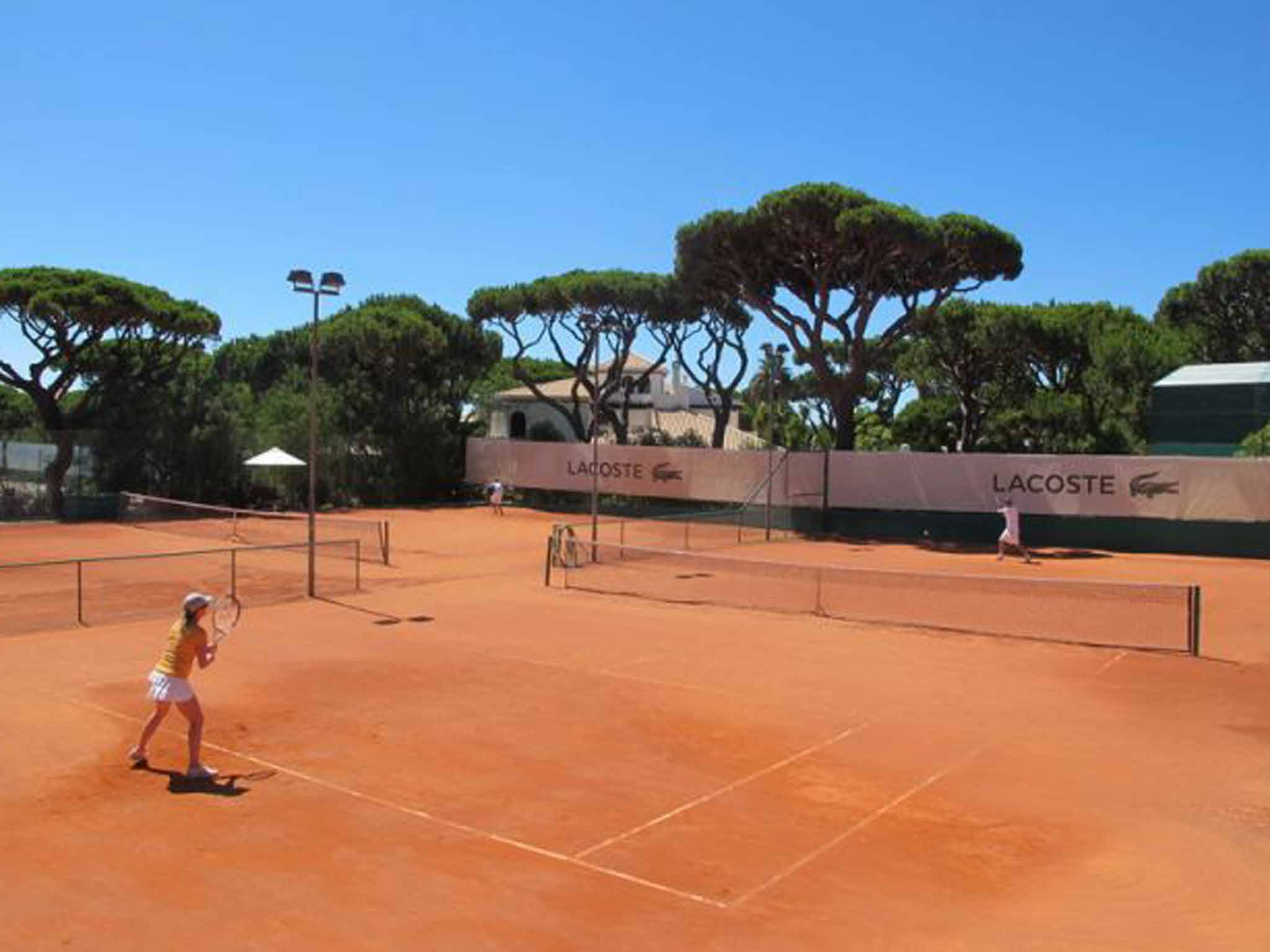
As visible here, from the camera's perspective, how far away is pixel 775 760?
34.3ft

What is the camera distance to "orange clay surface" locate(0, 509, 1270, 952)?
6.76 meters

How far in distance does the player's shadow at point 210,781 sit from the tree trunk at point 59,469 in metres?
32.5

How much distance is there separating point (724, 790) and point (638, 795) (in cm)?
76

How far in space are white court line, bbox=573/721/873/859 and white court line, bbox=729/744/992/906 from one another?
1230 millimetres

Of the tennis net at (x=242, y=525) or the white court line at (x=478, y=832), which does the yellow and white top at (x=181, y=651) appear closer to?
the white court line at (x=478, y=832)

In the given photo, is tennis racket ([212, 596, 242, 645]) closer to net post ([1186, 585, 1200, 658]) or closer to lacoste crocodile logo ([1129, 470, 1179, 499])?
net post ([1186, 585, 1200, 658])

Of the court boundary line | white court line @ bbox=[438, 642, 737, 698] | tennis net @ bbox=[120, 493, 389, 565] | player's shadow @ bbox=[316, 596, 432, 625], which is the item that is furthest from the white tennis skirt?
tennis net @ bbox=[120, 493, 389, 565]

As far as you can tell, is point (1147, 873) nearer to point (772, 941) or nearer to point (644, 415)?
point (772, 941)

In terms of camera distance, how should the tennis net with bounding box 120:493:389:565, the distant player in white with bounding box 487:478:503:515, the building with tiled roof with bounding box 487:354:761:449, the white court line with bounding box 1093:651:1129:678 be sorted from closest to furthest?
the white court line with bounding box 1093:651:1129:678
the tennis net with bounding box 120:493:389:565
the distant player in white with bounding box 487:478:503:515
the building with tiled roof with bounding box 487:354:761:449

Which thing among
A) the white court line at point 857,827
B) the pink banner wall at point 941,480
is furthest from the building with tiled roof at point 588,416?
the white court line at point 857,827

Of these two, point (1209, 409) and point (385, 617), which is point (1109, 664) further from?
point (1209, 409)

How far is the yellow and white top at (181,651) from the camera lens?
32.1 feet

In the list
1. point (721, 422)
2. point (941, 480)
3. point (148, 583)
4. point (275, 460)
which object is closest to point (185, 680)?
point (148, 583)

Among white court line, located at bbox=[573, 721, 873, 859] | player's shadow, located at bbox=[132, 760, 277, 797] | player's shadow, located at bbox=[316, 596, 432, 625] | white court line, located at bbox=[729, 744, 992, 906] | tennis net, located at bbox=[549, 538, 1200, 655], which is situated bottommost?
white court line, located at bbox=[729, 744, 992, 906]
